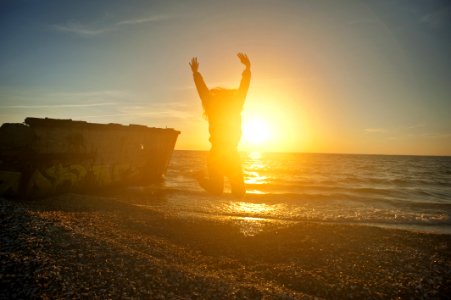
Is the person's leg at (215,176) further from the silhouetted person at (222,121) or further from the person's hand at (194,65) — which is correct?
the person's hand at (194,65)

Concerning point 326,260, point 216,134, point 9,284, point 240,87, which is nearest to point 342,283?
Result: point 326,260

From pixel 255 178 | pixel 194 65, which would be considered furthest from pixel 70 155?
pixel 255 178

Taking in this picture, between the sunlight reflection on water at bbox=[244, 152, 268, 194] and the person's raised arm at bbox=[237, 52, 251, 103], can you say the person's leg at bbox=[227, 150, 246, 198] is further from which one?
the sunlight reflection on water at bbox=[244, 152, 268, 194]

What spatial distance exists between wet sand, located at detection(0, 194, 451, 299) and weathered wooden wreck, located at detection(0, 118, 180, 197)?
163 centimetres

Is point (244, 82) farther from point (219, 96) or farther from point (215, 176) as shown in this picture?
point (215, 176)

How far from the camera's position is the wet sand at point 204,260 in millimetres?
3828

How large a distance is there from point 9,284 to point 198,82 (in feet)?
13.1

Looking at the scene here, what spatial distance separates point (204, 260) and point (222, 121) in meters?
2.48

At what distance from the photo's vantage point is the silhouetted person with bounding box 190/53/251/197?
527 cm

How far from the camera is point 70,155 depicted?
10.0 meters

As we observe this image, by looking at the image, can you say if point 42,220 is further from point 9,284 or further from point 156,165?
point 156,165

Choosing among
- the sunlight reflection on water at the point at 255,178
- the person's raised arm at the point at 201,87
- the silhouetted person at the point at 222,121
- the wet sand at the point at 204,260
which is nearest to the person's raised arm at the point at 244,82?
the silhouetted person at the point at 222,121

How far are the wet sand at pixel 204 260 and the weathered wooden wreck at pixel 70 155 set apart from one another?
163cm

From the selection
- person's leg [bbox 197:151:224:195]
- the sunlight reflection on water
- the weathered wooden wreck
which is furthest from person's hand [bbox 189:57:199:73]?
the sunlight reflection on water
